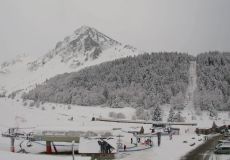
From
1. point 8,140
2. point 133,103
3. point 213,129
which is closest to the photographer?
point 8,140

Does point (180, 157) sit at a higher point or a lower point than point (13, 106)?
lower

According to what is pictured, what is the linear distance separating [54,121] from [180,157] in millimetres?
46698

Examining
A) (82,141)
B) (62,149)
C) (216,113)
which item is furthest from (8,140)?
(216,113)

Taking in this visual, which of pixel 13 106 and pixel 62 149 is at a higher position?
pixel 13 106

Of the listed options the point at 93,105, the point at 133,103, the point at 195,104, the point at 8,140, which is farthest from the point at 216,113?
the point at 8,140

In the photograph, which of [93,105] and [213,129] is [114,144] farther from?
[93,105]

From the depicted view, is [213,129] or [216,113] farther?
[216,113]

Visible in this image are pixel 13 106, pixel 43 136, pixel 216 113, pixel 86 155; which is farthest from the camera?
pixel 216 113

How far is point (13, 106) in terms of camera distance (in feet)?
301

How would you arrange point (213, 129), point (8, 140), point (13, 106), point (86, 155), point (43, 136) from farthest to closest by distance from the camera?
1. point (213, 129)
2. point (13, 106)
3. point (8, 140)
4. point (43, 136)
5. point (86, 155)

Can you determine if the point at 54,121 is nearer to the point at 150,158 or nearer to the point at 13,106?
the point at 13,106

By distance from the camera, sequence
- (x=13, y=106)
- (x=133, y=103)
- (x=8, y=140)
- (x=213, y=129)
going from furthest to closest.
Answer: (x=133, y=103) < (x=213, y=129) < (x=13, y=106) < (x=8, y=140)

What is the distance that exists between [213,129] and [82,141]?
245 ft

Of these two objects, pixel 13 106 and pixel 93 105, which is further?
pixel 93 105
